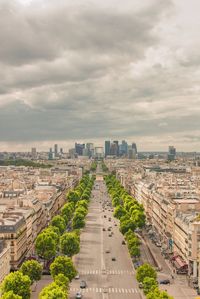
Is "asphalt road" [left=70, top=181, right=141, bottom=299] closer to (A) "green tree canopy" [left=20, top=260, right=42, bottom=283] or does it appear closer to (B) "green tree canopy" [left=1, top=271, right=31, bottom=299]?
(A) "green tree canopy" [left=20, top=260, right=42, bottom=283]

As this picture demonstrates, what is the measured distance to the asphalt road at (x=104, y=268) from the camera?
105 m

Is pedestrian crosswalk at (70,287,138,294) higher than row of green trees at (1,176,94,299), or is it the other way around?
row of green trees at (1,176,94,299)

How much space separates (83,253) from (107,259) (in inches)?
366

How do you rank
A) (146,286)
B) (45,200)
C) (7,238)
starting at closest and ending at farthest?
(146,286) → (7,238) → (45,200)

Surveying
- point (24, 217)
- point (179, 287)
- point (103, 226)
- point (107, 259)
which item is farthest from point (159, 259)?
point (103, 226)

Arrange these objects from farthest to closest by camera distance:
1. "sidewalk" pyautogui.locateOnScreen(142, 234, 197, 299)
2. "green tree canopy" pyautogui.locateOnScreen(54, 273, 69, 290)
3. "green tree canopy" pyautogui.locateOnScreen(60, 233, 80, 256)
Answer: "green tree canopy" pyautogui.locateOnScreen(60, 233, 80, 256), "sidewalk" pyautogui.locateOnScreen(142, 234, 197, 299), "green tree canopy" pyautogui.locateOnScreen(54, 273, 69, 290)

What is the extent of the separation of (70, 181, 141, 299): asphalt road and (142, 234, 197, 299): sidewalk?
6.83 m

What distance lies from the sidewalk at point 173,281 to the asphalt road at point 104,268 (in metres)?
6.83

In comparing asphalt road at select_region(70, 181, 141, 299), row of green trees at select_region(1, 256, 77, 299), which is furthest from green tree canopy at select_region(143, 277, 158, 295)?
row of green trees at select_region(1, 256, 77, 299)

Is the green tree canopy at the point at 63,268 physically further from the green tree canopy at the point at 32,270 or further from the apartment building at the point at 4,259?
the apartment building at the point at 4,259

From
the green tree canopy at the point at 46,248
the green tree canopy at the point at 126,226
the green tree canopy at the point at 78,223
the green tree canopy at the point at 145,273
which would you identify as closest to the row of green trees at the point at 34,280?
the green tree canopy at the point at 145,273

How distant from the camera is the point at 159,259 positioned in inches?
5349

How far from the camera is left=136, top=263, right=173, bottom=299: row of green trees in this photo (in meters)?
86.1

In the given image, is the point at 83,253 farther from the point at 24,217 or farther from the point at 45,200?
the point at 45,200
